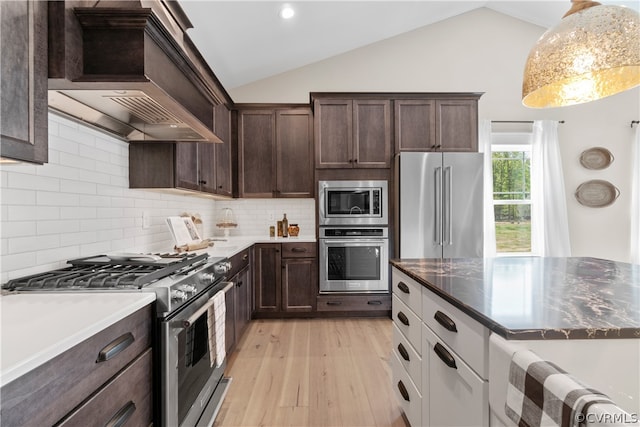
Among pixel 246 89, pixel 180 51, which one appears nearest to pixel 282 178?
pixel 246 89

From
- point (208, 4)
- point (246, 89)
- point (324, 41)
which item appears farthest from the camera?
point (246, 89)

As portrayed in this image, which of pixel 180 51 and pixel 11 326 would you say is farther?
pixel 180 51

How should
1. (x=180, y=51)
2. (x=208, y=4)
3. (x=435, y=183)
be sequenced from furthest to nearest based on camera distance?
(x=435, y=183) → (x=208, y=4) → (x=180, y=51)

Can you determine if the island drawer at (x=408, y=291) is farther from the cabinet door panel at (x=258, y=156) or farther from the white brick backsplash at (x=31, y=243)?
the cabinet door panel at (x=258, y=156)

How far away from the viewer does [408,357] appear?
1.69 metres

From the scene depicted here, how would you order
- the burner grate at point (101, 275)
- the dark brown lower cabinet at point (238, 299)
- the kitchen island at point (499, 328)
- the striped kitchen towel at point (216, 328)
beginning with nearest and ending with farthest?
the kitchen island at point (499, 328) < the burner grate at point (101, 275) < the striped kitchen towel at point (216, 328) < the dark brown lower cabinet at point (238, 299)

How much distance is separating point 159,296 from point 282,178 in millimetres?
2730

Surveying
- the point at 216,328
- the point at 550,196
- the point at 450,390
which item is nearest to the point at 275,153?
the point at 216,328

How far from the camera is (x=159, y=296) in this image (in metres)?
1.26

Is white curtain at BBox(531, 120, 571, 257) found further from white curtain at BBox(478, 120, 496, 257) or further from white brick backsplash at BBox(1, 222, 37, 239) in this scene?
white brick backsplash at BBox(1, 222, 37, 239)

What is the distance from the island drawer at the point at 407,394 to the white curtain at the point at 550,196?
326cm

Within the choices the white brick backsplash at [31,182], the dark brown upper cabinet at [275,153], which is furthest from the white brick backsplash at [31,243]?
the dark brown upper cabinet at [275,153]

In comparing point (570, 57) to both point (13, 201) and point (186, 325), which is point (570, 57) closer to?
point (186, 325)

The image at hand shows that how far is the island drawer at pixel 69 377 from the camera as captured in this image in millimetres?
664
